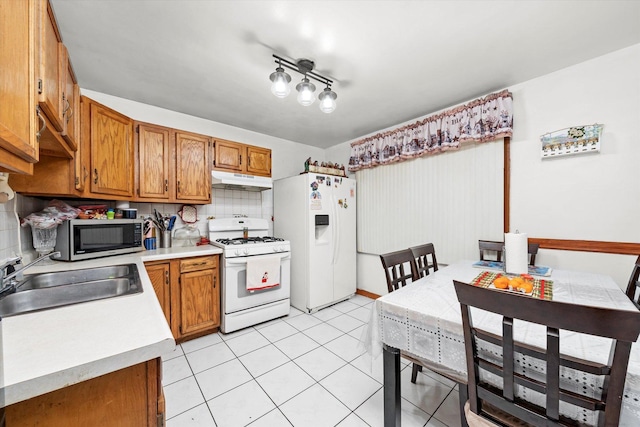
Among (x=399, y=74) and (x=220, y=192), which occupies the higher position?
(x=399, y=74)

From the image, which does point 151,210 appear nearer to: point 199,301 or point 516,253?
point 199,301

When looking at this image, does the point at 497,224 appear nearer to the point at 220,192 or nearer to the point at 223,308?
the point at 223,308

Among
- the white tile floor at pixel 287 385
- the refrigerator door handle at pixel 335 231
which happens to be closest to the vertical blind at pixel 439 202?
the refrigerator door handle at pixel 335 231

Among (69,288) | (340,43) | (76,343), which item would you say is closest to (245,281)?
(69,288)

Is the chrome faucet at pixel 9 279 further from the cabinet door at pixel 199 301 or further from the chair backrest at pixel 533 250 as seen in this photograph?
the chair backrest at pixel 533 250

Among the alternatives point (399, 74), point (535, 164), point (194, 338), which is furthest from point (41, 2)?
point (535, 164)

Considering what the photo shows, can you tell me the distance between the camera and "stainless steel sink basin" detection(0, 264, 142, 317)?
119 centimetres

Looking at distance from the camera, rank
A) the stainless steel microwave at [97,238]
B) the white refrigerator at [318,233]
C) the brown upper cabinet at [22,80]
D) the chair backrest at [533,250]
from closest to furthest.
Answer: the brown upper cabinet at [22,80] < the stainless steel microwave at [97,238] < the chair backrest at [533,250] < the white refrigerator at [318,233]

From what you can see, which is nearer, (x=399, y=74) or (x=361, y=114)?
(x=399, y=74)

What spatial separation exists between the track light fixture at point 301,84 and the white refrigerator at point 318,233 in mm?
1143

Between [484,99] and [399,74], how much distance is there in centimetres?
96

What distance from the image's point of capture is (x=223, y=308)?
2.54 meters

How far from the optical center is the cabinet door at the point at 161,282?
215 centimetres

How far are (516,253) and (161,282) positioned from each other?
9.15 ft
